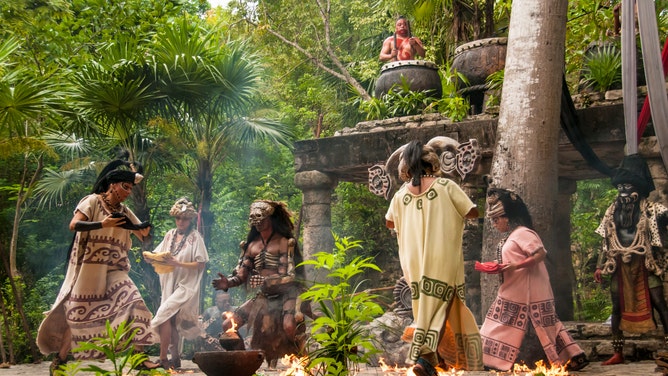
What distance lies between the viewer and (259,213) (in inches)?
319

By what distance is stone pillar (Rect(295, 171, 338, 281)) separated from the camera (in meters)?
10.9

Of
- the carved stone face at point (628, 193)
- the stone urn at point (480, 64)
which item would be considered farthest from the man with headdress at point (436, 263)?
the stone urn at point (480, 64)

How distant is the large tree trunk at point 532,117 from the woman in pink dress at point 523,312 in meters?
0.92

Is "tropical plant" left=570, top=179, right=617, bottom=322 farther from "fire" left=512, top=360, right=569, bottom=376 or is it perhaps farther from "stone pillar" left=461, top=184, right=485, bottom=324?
"fire" left=512, top=360, right=569, bottom=376

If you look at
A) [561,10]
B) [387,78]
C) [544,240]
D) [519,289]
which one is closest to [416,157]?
[519,289]

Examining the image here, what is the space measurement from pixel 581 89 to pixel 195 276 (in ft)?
16.7

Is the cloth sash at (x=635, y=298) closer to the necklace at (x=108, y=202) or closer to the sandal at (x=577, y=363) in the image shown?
the sandal at (x=577, y=363)

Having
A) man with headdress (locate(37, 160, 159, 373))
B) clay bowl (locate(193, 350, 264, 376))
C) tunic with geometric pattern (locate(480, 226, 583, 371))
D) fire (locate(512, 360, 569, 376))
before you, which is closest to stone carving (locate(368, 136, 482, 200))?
tunic with geometric pattern (locate(480, 226, 583, 371))

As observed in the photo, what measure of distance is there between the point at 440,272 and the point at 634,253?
104 inches

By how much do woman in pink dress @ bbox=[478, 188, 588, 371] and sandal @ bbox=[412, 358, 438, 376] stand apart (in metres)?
1.55

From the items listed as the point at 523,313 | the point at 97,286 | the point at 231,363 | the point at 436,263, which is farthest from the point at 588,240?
the point at 231,363

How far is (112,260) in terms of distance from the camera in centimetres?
738

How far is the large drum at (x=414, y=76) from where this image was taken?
11.3 metres

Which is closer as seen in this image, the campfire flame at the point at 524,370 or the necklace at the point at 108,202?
the campfire flame at the point at 524,370
